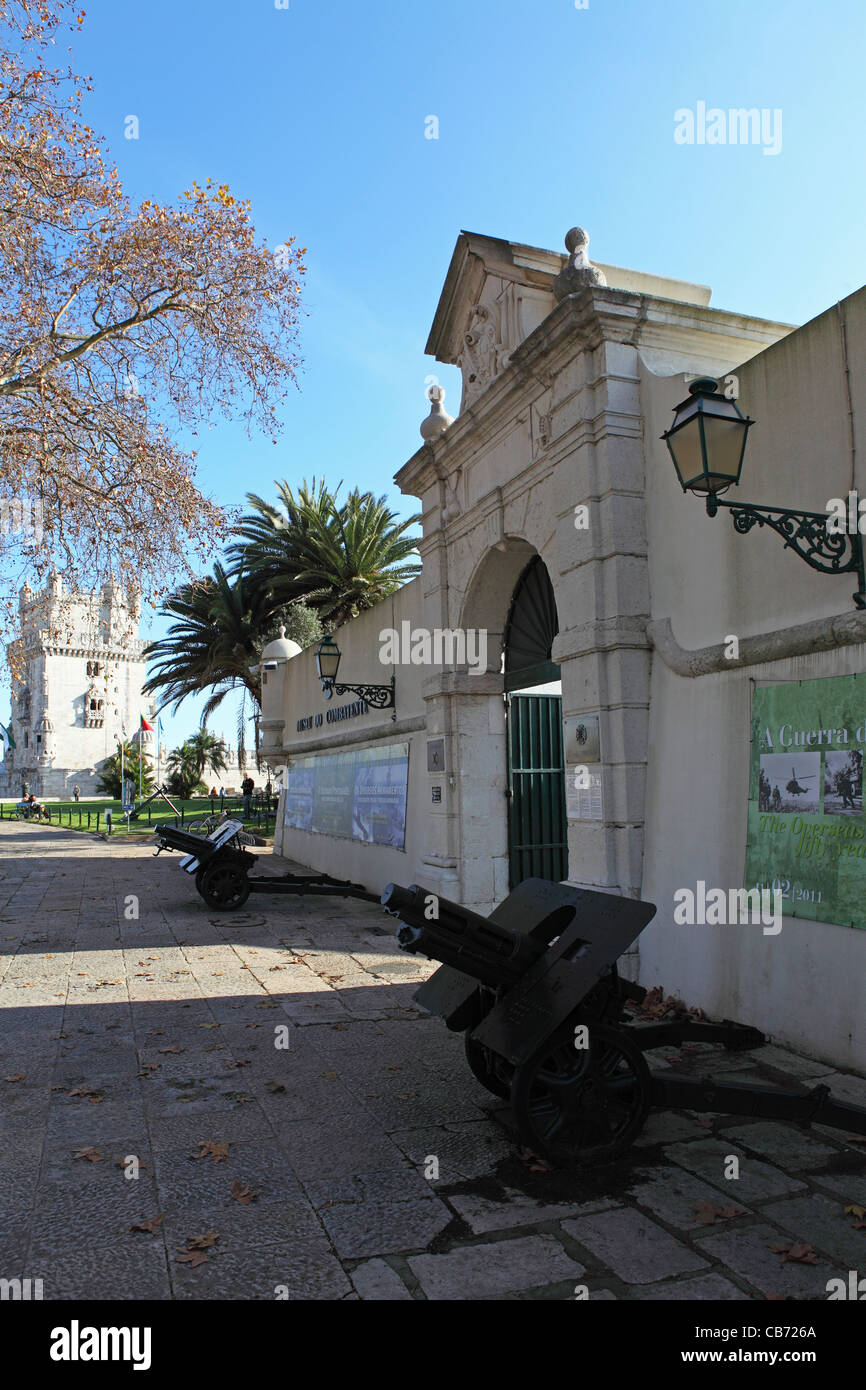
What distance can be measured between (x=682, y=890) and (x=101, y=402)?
10798 mm

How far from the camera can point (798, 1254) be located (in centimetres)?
288

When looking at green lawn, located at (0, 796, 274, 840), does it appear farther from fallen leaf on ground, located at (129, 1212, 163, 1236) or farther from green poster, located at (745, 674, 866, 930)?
fallen leaf on ground, located at (129, 1212, 163, 1236)

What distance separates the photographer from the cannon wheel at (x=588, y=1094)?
11.5 feet

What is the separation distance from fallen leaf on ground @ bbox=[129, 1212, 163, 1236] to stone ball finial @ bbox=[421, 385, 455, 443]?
26.5ft

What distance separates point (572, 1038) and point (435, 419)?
7.82 m

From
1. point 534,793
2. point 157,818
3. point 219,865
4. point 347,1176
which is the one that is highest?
point 534,793

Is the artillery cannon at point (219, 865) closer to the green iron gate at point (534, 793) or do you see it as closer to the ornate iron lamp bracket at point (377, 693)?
the ornate iron lamp bracket at point (377, 693)

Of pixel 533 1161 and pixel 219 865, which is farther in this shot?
pixel 219 865

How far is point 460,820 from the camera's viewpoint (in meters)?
9.37

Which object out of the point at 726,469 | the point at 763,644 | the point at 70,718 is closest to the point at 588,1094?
the point at 763,644

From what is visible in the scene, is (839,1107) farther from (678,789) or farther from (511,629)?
(511,629)

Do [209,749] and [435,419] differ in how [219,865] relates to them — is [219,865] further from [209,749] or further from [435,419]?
[209,749]

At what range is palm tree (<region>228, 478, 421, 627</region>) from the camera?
2189 centimetres
